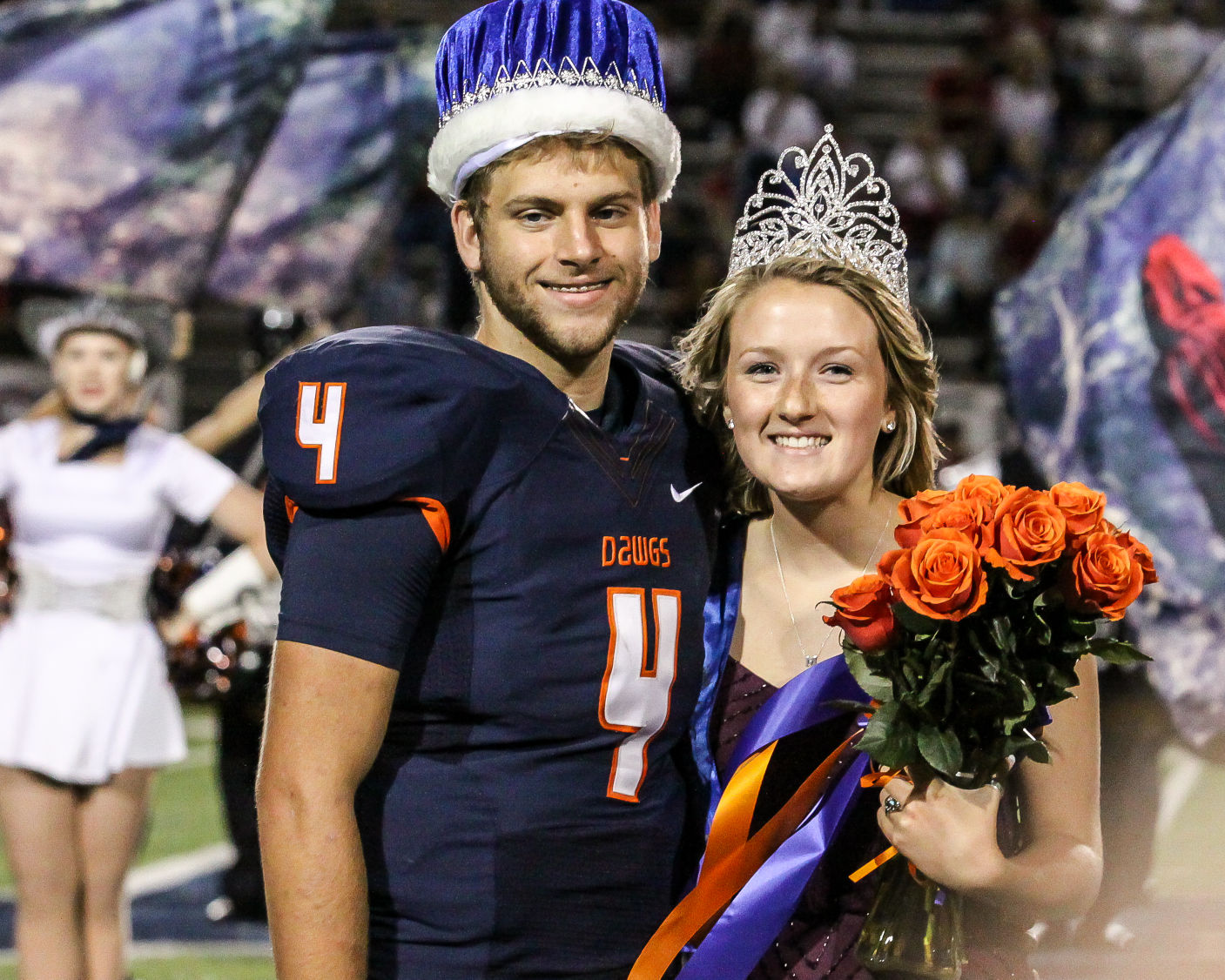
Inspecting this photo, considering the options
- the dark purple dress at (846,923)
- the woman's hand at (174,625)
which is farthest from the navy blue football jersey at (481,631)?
the woman's hand at (174,625)

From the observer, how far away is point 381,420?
5.96 ft

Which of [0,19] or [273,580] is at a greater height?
[0,19]

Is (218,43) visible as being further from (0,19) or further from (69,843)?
(69,843)

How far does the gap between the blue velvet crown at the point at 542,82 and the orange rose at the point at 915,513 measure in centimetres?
57

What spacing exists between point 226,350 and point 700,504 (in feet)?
31.5

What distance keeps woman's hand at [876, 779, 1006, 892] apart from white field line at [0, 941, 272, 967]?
361cm

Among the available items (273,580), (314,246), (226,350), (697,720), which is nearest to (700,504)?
(697,720)

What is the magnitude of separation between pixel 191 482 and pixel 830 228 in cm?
289

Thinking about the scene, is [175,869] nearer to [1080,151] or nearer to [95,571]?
[95,571]

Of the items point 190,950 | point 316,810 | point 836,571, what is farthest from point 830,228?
point 190,950

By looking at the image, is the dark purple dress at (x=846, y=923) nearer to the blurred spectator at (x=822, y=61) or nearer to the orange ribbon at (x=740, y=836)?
the orange ribbon at (x=740, y=836)

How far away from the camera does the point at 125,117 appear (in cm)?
595

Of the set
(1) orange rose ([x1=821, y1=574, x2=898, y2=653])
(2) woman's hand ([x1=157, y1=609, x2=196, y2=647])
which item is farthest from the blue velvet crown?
(2) woman's hand ([x1=157, y1=609, x2=196, y2=647])

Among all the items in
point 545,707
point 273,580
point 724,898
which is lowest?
point 724,898
